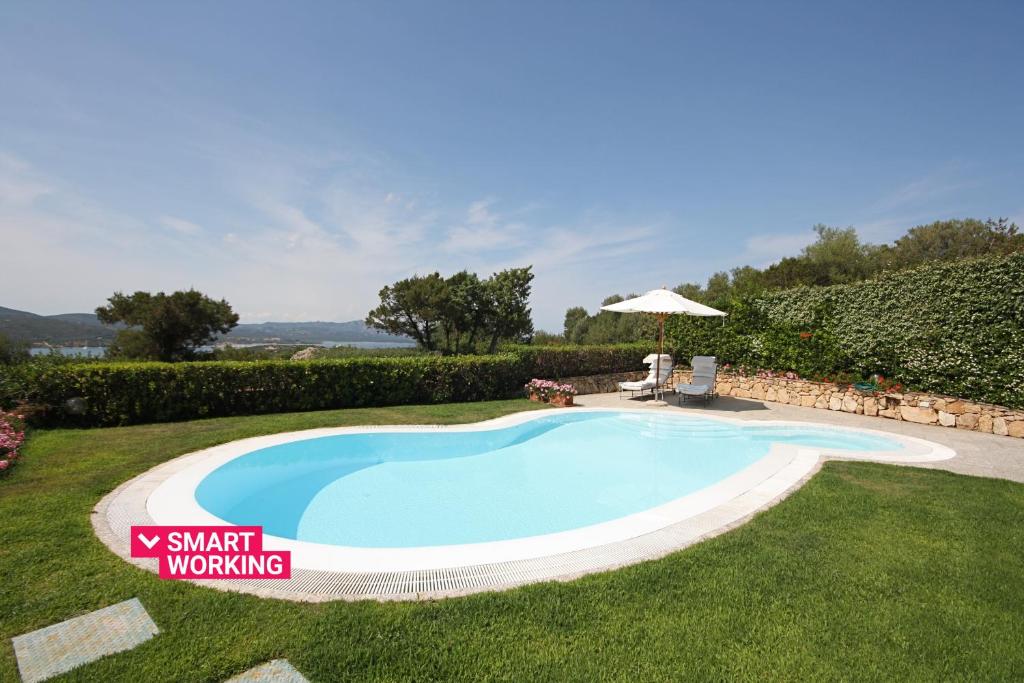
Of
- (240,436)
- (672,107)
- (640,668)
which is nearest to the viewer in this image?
(640,668)

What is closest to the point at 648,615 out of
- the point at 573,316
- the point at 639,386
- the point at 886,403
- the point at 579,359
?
the point at 639,386

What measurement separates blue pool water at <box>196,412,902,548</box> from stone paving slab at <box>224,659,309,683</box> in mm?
2199

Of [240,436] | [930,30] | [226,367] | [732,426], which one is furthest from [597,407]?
[930,30]

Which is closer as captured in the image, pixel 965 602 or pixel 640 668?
pixel 640 668

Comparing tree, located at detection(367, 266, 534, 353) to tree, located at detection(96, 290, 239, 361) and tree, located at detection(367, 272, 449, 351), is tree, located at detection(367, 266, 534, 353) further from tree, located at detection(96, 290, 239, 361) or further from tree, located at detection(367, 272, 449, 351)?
tree, located at detection(96, 290, 239, 361)

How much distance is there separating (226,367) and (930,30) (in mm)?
16969

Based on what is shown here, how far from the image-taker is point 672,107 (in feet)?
43.3

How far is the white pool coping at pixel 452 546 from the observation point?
3.16 meters

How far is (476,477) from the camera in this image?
21.7ft

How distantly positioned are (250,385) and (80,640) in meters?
8.14

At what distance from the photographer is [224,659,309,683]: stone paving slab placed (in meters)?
2.15

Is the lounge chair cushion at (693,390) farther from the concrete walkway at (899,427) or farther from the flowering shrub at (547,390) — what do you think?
the flowering shrub at (547,390)

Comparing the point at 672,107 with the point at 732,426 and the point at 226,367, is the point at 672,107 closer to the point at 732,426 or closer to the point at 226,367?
the point at 732,426

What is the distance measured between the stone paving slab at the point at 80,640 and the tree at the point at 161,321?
96.0ft
